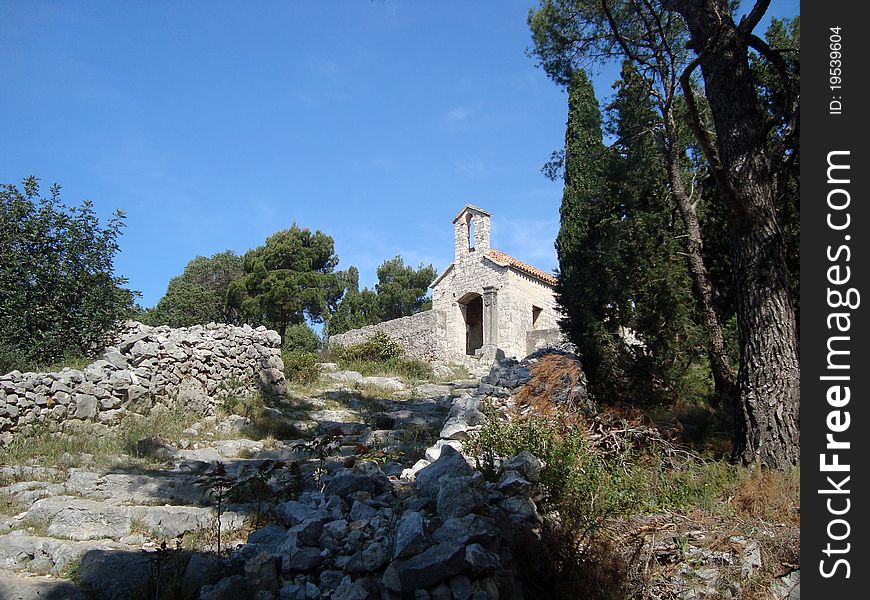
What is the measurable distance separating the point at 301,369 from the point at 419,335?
9279mm

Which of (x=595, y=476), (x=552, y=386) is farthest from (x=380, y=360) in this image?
(x=595, y=476)

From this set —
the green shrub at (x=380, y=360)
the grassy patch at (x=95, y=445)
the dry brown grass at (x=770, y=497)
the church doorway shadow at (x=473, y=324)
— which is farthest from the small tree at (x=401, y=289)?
the dry brown grass at (x=770, y=497)

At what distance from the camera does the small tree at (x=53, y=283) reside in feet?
33.5

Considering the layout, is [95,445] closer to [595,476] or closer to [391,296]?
[595,476]

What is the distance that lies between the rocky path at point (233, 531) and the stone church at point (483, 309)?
598 inches

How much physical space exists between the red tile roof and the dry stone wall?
11942mm

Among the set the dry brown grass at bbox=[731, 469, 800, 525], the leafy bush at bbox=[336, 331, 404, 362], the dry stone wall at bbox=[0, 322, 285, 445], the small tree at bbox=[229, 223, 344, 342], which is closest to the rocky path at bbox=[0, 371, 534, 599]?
the dry stone wall at bbox=[0, 322, 285, 445]

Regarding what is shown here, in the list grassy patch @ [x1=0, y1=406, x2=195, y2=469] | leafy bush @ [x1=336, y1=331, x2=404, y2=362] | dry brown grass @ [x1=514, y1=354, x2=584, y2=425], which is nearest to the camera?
dry brown grass @ [x1=514, y1=354, x2=584, y2=425]

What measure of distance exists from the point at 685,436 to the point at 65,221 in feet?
38.5

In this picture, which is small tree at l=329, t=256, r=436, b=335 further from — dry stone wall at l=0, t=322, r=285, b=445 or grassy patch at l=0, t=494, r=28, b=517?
grassy patch at l=0, t=494, r=28, b=517

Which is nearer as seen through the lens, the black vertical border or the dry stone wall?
the black vertical border

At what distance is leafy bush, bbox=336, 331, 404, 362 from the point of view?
19.0m

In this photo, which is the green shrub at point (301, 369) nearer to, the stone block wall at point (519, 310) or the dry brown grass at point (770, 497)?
the stone block wall at point (519, 310)

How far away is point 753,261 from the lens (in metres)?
5.56
